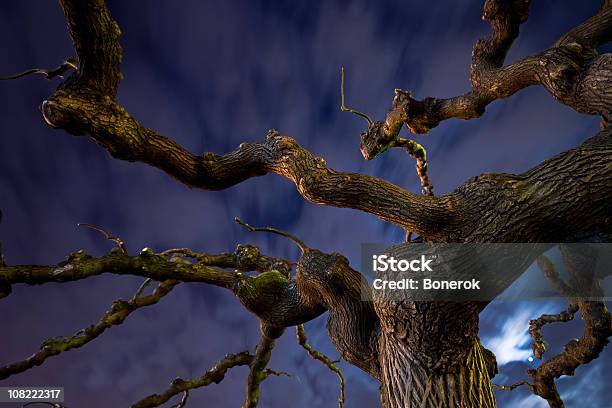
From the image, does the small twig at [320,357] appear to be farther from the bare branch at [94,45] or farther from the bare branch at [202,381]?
the bare branch at [94,45]

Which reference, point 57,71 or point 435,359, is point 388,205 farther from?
point 57,71

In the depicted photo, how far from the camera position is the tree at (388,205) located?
2182 mm

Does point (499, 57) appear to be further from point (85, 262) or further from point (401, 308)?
point (85, 262)

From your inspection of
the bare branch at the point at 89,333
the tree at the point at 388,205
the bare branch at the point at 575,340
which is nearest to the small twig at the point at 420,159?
the tree at the point at 388,205

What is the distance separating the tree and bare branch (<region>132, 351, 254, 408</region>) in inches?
2.1

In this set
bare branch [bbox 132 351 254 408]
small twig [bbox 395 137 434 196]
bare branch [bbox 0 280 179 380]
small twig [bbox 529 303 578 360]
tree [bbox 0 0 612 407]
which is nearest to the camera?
tree [bbox 0 0 612 407]

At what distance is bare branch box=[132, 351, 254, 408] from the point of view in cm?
400

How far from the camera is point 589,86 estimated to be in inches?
102

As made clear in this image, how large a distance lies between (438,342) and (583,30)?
3469 millimetres

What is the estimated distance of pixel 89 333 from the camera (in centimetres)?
362

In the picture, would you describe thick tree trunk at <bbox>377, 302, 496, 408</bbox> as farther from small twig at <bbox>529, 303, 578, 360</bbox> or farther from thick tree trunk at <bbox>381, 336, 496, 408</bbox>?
small twig at <bbox>529, 303, 578, 360</bbox>

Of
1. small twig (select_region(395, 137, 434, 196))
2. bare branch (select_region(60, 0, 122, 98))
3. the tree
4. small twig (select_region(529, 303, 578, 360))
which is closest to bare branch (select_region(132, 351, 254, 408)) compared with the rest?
the tree

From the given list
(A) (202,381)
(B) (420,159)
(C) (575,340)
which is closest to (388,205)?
(B) (420,159)

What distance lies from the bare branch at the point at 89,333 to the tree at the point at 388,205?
0.5 inches
